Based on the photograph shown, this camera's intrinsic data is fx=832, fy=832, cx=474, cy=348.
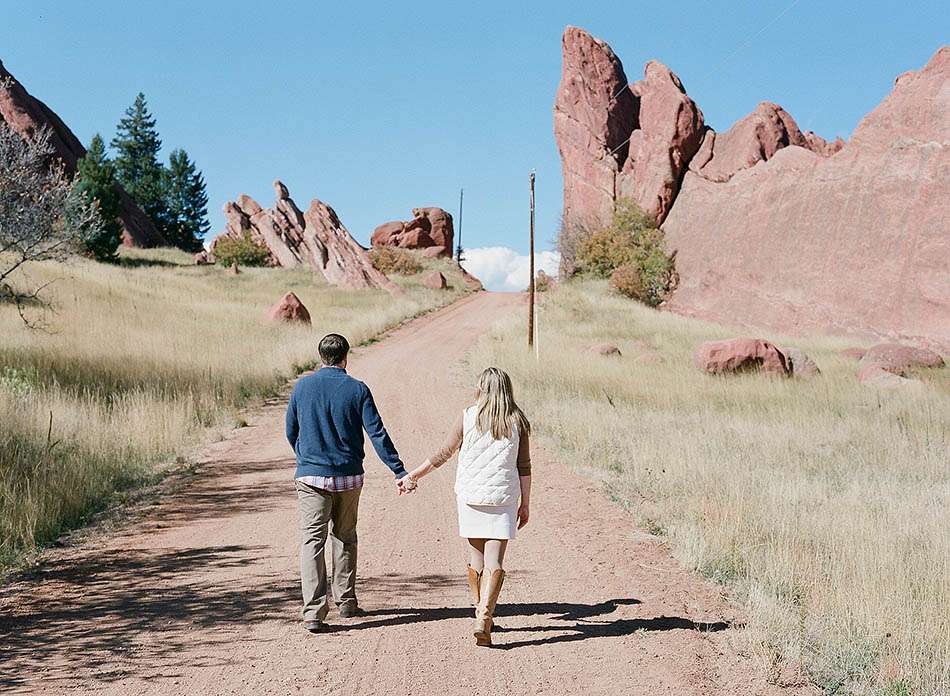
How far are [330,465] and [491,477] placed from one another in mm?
1134

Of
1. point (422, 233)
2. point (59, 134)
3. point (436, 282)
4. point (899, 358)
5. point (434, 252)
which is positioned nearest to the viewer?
point (899, 358)

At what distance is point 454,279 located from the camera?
196 ft

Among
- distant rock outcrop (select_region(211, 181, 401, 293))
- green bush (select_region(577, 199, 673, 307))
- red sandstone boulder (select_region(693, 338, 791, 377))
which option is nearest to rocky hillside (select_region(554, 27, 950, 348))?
green bush (select_region(577, 199, 673, 307))

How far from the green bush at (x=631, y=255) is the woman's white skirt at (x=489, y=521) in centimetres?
3856

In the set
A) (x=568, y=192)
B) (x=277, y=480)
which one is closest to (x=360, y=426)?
(x=277, y=480)

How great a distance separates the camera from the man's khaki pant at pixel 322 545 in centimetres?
567

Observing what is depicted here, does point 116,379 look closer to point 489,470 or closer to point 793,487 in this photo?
point 793,487

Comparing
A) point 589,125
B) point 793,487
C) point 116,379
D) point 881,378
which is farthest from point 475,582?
point 589,125

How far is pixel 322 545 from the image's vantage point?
5.81 metres

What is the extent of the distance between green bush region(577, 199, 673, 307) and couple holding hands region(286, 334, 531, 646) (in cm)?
3843

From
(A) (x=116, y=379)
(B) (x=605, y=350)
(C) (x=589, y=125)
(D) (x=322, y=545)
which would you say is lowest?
(D) (x=322, y=545)

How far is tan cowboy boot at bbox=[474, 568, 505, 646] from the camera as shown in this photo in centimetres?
532

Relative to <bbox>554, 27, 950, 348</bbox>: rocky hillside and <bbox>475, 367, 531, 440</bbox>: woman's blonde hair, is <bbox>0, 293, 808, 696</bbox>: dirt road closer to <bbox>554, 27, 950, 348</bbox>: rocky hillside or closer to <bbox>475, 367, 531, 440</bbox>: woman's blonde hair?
<bbox>475, 367, 531, 440</bbox>: woman's blonde hair

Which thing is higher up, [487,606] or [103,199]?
[103,199]
